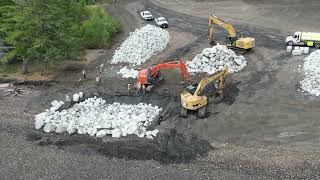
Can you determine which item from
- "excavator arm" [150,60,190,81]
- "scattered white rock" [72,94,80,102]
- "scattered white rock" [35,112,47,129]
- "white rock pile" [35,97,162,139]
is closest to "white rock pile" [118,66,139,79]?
"excavator arm" [150,60,190,81]

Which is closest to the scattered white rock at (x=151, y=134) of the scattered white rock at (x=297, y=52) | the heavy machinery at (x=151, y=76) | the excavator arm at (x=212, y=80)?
the excavator arm at (x=212, y=80)

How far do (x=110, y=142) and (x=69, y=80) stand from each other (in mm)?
12329

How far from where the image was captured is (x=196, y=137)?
1118 inches

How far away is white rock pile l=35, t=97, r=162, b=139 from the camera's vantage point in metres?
29.4

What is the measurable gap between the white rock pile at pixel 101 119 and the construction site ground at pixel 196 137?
70cm

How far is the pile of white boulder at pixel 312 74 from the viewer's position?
1315 inches

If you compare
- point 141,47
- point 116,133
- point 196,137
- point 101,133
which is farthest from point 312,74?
point 101,133

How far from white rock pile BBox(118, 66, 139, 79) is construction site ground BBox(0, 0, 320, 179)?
68 centimetres

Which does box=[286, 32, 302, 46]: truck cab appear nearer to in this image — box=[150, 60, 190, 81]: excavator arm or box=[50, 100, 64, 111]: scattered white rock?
box=[150, 60, 190, 81]: excavator arm

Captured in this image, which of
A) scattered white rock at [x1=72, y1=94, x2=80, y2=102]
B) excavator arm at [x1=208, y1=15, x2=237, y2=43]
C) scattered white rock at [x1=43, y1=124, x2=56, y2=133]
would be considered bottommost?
scattered white rock at [x1=43, y1=124, x2=56, y2=133]

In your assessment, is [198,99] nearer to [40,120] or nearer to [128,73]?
[128,73]

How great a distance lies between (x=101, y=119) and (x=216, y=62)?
12.9 m

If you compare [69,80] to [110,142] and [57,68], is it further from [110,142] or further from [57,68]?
[110,142]

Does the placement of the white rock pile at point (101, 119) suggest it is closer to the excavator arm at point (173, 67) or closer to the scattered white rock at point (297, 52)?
the excavator arm at point (173, 67)
